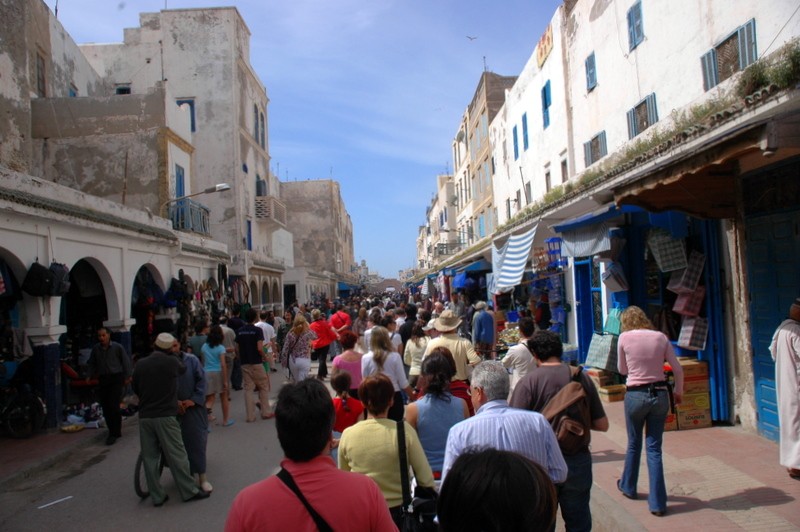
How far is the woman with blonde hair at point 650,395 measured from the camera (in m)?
4.55

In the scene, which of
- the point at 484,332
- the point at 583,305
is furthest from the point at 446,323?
the point at 583,305

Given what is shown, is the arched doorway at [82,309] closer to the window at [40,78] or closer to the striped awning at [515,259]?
the window at [40,78]

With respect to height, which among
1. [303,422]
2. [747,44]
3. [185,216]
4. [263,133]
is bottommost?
[303,422]

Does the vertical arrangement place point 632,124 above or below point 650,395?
above

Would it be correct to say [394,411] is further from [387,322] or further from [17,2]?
Answer: [17,2]

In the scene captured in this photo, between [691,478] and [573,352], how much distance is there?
663 cm

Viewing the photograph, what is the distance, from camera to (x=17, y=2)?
13422 mm

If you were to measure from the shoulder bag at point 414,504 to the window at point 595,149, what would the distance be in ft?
43.4

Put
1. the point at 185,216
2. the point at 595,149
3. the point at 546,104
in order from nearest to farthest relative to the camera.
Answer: the point at 595,149
the point at 185,216
the point at 546,104

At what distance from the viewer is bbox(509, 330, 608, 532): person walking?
3553 millimetres

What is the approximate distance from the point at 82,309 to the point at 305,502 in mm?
13073

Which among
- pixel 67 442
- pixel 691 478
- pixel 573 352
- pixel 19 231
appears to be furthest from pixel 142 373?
pixel 573 352

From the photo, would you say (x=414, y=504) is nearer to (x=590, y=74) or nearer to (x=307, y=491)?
(x=307, y=491)

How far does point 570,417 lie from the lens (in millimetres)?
3562
